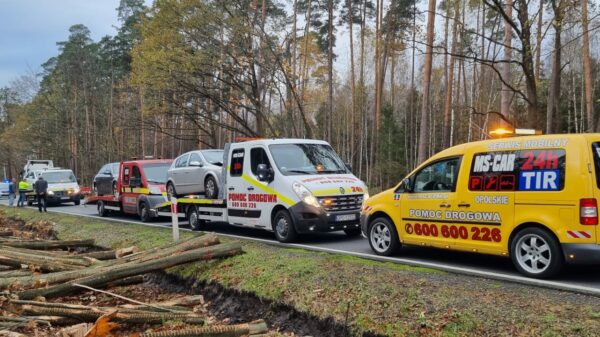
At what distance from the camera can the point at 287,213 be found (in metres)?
10.8

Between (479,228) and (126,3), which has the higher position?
(126,3)

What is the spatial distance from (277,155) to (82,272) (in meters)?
4.81

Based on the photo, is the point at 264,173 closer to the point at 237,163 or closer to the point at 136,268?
the point at 237,163

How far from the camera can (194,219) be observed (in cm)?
1398

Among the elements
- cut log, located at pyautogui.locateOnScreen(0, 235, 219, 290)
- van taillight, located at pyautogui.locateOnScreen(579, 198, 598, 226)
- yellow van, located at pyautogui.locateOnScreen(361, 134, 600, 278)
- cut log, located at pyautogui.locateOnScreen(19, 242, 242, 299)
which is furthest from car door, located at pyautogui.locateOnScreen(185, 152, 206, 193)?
van taillight, located at pyautogui.locateOnScreen(579, 198, 598, 226)

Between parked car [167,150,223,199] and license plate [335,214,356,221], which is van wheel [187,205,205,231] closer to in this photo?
parked car [167,150,223,199]

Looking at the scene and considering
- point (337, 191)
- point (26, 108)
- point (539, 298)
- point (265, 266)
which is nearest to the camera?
point (539, 298)

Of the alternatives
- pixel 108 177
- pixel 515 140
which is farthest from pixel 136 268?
pixel 108 177

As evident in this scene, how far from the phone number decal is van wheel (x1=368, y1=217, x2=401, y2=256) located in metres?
0.34

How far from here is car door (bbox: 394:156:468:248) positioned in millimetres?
8023

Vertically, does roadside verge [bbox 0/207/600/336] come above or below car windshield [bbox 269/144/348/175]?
below

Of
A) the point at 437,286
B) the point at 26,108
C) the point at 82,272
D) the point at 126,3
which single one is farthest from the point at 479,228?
the point at 26,108

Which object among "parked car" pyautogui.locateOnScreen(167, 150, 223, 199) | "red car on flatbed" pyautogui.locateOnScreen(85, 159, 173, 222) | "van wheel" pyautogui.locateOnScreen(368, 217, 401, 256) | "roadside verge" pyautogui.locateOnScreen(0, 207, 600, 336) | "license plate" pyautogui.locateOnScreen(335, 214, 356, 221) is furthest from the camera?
"red car on flatbed" pyautogui.locateOnScreen(85, 159, 173, 222)

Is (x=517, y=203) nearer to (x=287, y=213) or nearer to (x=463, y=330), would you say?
(x=463, y=330)
